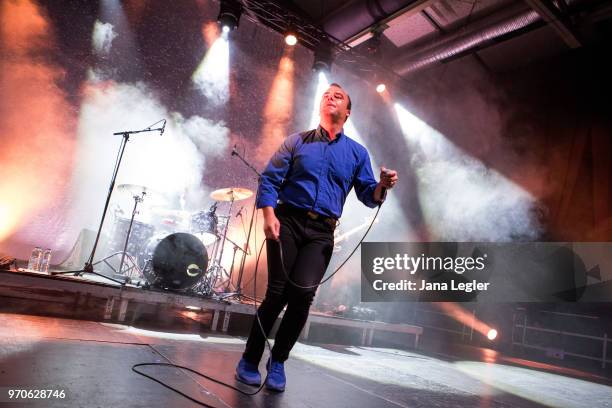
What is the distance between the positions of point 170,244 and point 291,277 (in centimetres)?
248

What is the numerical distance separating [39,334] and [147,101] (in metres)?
4.79

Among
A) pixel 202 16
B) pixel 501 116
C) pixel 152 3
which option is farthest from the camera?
pixel 501 116

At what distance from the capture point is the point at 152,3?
255 inches

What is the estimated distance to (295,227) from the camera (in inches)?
83.7

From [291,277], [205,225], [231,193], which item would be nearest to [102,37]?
[231,193]

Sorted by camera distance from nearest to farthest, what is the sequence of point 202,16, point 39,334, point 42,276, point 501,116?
point 39,334 → point 42,276 → point 202,16 → point 501,116

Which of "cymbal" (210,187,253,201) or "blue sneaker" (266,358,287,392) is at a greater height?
"cymbal" (210,187,253,201)

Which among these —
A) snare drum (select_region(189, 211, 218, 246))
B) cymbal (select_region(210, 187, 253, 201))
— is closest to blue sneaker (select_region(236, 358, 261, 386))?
snare drum (select_region(189, 211, 218, 246))

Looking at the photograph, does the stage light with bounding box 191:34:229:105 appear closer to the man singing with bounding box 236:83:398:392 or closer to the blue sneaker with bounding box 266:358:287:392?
the man singing with bounding box 236:83:398:392

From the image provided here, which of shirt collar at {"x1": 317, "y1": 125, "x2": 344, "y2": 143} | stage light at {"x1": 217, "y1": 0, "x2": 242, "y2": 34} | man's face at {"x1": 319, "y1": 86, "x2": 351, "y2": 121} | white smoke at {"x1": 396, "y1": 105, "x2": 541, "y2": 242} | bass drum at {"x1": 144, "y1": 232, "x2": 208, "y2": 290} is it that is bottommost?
bass drum at {"x1": 144, "y1": 232, "x2": 208, "y2": 290}

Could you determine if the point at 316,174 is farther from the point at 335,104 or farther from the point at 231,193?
the point at 231,193

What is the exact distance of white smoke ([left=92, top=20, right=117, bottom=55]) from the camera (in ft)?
19.6

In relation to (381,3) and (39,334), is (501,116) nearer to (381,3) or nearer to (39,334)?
(381,3)

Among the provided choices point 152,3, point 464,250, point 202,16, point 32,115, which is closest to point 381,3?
point 202,16
